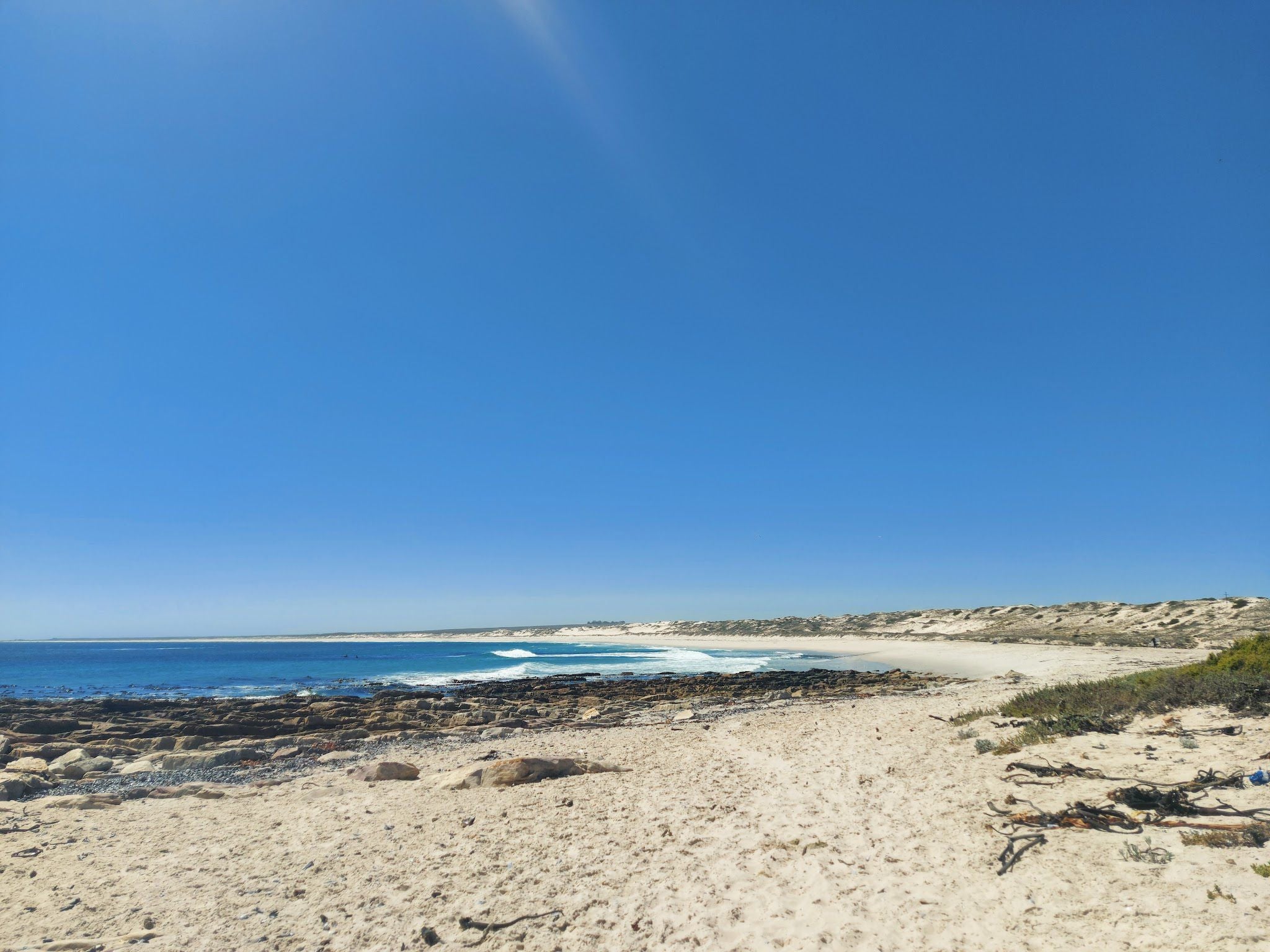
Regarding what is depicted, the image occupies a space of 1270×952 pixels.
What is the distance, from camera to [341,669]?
61.8 m

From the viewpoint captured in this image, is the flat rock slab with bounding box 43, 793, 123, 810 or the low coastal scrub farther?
the flat rock slab with bounding box 43, 793, 123, 810

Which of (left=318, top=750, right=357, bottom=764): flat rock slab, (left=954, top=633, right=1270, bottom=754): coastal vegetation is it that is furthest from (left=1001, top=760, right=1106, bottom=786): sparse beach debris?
(left=318, top=750, right=357, bottom=764): flat rock slab

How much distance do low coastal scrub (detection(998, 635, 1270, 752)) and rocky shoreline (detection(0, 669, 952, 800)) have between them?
12017mm

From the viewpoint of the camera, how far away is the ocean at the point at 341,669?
149 ft

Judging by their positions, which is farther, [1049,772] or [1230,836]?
[1049,772]

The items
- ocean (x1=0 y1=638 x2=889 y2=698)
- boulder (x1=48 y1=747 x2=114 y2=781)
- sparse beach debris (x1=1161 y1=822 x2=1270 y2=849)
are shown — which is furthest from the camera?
ocean (x1=0 y1=638 x2=889 y2=698)

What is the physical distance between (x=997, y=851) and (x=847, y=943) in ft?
8.29

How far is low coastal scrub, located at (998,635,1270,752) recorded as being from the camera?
10.8 m

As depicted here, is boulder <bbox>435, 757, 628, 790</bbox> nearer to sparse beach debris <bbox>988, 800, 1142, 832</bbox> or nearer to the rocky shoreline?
the rocky shoreline

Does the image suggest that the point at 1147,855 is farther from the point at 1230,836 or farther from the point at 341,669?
the point at 341,669

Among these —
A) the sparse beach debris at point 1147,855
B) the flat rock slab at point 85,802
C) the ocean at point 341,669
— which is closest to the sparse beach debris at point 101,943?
the flat rock slab at point 85,802

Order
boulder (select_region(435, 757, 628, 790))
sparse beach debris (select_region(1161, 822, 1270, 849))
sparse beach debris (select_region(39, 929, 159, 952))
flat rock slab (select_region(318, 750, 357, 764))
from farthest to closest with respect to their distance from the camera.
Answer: flat rock slab (select_region(318, 750, 357, 764)) → boulder (select_region(435, 757, 628, 790)) → sparse beach debris (select_region(39, 929, 159, 952)) → sparse beach debris (select_region(1161, 822, 1270, 849))

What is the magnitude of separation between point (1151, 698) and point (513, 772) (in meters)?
12.2

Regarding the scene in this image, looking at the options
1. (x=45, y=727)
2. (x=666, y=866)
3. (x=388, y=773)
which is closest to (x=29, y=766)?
(x=45, y=727)
